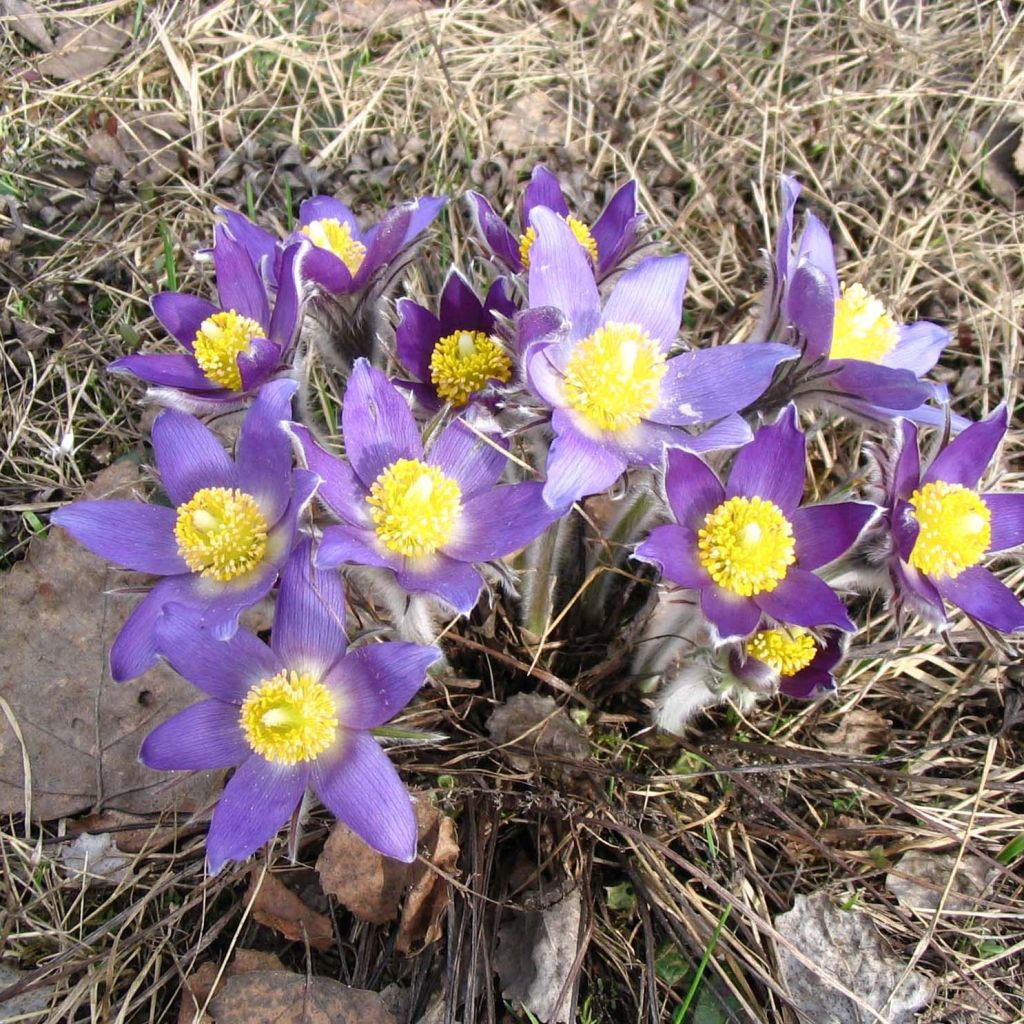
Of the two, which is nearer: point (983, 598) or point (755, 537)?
point (755, 537)

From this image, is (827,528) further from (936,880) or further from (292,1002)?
(292,1002)

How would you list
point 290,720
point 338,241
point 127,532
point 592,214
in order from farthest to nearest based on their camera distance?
point 592,214
point 338,241
point 127,532
point 290,720

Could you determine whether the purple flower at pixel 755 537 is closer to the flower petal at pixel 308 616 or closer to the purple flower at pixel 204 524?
the flower petal at pixel 308 616

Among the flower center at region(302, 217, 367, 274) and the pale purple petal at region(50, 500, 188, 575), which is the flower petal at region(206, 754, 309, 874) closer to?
the pale purple petal at region(50, 500, 188, 575)

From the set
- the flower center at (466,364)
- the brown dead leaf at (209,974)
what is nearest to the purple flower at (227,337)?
the flower center at (466,364)

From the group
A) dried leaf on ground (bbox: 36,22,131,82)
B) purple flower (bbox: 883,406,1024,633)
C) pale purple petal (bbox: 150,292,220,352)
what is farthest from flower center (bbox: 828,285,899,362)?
dried leaf on ground (bbox: 36,22,131,82)

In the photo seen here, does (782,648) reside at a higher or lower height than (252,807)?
higher

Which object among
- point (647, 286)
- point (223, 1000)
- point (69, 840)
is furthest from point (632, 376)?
point (69, 840)

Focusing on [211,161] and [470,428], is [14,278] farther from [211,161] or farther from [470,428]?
[470,428]

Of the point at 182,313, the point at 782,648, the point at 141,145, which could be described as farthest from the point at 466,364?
the point at 141,145
